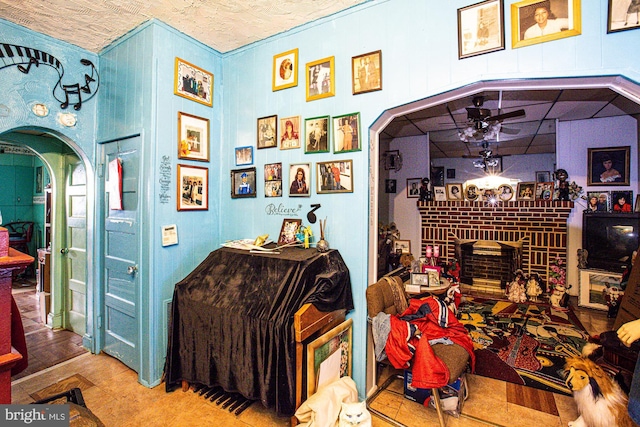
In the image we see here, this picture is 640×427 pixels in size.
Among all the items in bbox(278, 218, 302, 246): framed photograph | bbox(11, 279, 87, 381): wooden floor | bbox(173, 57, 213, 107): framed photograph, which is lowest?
bbox(11, 279, 87, 381): wooden floor

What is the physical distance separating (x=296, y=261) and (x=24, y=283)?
21.9 ft

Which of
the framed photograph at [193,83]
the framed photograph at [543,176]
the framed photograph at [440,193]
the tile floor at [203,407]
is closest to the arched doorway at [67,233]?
the tile floor at [203,407]

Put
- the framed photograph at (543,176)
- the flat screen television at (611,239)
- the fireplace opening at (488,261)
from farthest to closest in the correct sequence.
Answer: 1. the framed photograph at (543,176)
2. the fireplace opening at (488,261)
3. the flat screen television at (611,239)

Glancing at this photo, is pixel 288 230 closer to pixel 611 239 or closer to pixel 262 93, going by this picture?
pixel 262 93

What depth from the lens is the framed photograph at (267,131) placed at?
2.85m

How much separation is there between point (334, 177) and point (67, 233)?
3.45 meters

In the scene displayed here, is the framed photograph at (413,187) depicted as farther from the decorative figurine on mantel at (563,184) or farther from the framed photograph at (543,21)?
the framed photograph at (543,21)

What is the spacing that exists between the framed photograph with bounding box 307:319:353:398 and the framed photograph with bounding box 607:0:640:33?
251cm

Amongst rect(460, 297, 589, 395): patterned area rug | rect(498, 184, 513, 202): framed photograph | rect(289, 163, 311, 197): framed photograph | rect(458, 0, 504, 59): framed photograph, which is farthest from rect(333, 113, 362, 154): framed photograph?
rect(498, 184, 513, 202): framed photograph

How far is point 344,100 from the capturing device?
2.52 m

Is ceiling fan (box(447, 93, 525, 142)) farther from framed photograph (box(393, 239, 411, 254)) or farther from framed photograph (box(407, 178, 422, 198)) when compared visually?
framed photograph (box(393, 239, 411, 254))

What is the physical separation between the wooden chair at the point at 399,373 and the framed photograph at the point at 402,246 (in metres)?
3.55

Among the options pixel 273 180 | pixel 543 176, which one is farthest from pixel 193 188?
pixel 543 176

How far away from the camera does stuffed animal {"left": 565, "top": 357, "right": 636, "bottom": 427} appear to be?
5.92ft
